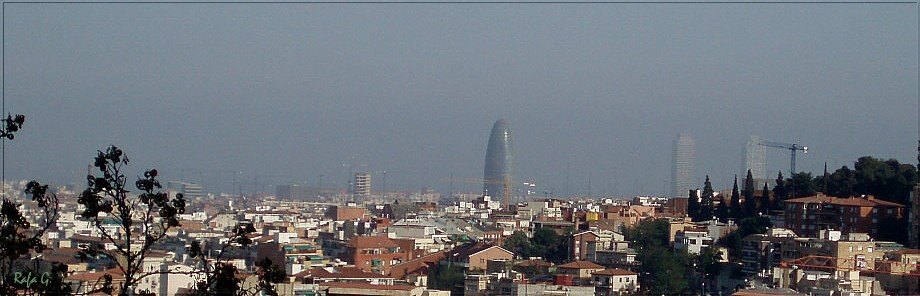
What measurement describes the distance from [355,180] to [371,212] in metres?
22.5

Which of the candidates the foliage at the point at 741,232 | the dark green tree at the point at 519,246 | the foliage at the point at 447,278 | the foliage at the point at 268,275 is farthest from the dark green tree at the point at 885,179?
the foliage at the point at 268,275

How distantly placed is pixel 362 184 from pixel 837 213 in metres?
47.7

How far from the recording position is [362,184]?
7162 cm

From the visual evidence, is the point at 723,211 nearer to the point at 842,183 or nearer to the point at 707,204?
the point at 707,204

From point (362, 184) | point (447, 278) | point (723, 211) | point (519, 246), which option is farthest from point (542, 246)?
point (362, 184)

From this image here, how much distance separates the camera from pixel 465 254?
2677 cm

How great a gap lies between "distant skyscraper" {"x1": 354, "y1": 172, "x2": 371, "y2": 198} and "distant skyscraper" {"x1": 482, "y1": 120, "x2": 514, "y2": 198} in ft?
26.0

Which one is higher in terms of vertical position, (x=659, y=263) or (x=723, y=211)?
(x=723, y=211)

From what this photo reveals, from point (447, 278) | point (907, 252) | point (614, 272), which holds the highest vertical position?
point (907, 252)

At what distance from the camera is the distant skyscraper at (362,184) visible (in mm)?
71062

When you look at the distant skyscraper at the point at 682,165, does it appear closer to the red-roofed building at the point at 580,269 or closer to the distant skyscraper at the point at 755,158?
the distant skyscraper at the point at 755,158

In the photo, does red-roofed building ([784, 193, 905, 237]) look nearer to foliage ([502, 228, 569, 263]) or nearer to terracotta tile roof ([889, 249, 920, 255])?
terracotta tile roof ([889, 249, 920, 255])

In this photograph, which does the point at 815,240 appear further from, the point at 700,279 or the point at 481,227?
the point at 481,227

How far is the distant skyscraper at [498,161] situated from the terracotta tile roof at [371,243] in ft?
161
